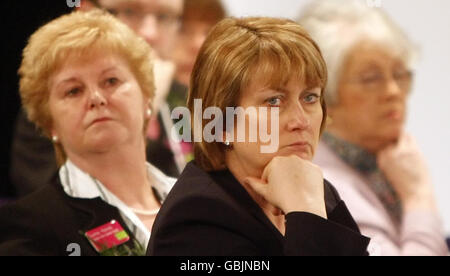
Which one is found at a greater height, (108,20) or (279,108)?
(108,20)

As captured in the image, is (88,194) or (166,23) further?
(166,23)

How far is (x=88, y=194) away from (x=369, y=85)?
3.42 feet

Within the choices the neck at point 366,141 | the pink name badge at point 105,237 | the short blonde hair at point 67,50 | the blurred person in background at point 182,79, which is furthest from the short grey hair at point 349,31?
the pink name badge at point 105,237

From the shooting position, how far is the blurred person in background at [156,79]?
2.38 metres

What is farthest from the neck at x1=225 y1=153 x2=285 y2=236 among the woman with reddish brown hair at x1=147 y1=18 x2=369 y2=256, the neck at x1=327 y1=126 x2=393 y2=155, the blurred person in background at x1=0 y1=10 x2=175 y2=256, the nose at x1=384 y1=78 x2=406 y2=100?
the nose at x1=384 y1=78 x2=406 y2=100

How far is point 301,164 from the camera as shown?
1806mm

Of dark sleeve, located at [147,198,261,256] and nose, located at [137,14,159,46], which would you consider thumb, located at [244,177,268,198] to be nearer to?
dark sleeve, located at [147,198,261,256]

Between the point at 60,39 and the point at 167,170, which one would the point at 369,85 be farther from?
the point at 60,39

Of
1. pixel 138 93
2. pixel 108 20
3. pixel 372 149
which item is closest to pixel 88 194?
pixel 138 93

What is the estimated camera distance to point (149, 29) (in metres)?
2.41

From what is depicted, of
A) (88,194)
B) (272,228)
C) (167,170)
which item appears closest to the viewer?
(272,228)

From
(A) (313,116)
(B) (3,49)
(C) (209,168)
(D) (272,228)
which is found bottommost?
(D) (272,228)

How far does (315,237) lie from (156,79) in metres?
1.02

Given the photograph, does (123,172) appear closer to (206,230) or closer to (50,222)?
(50,222)
